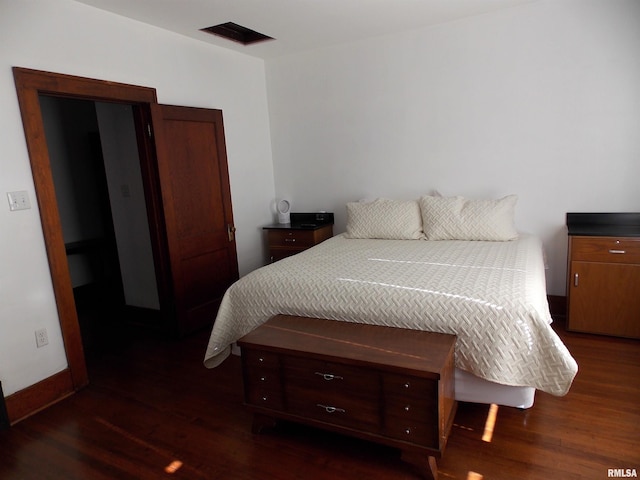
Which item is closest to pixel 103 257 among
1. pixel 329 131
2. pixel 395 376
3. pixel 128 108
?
pixel 128 108

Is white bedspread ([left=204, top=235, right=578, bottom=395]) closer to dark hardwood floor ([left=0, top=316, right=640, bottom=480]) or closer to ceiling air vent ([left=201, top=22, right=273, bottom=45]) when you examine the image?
dark hardwood floor ([left=0, top=316, right=640, bottom=480])

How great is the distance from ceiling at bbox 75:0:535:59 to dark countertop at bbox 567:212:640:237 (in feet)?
5.43

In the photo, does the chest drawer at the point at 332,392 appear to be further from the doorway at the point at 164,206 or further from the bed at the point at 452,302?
the doorway at the point at 164,206

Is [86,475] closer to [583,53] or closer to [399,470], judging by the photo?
[399,470]

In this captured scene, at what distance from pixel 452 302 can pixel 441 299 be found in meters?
0.05

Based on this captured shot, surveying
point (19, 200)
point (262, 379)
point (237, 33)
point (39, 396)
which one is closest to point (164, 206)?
point (19, 200)

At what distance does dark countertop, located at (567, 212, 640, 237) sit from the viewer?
287cm

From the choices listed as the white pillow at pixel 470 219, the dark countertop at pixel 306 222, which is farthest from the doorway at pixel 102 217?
the white pillow at pixel 470 219

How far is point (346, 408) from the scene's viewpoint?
187 cm

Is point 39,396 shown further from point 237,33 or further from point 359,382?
point 237,33

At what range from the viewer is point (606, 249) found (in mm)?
2834

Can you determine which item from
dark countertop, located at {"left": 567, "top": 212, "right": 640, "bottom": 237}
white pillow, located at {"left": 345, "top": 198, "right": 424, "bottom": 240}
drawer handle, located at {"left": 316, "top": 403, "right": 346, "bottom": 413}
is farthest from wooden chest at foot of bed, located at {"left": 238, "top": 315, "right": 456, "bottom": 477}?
dark countertop, located at {"left": 567, "top": 212, "right": 640, "bottom": 237}

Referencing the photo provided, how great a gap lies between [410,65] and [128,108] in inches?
94.2

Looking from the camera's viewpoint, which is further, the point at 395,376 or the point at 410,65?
the point at 410,65
